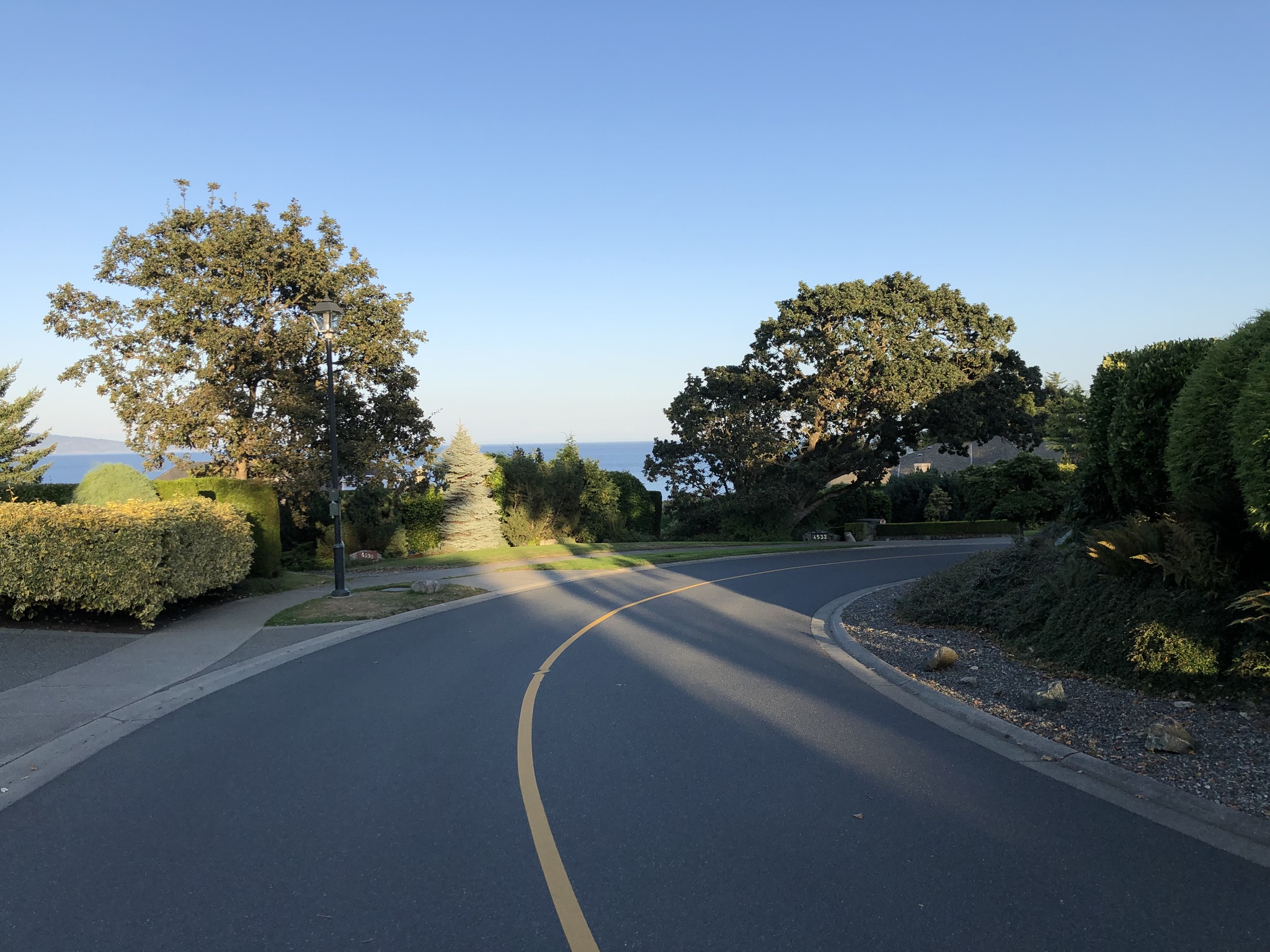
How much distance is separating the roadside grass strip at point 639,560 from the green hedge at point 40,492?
9.62m

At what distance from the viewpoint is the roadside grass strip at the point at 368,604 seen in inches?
520

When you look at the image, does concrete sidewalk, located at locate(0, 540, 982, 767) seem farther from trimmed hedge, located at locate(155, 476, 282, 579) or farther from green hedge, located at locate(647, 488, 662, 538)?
green hedge, located at locate(647, 488, 662, 538)

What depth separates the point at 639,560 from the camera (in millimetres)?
25766

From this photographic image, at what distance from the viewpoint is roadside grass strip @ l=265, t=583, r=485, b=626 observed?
13.2m

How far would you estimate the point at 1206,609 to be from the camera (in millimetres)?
7664

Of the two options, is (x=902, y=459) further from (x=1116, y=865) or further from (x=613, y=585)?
(x=1116, y=865)

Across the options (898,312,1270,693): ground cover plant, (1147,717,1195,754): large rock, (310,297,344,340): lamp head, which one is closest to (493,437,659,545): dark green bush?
(310,297,344,340): lamp head

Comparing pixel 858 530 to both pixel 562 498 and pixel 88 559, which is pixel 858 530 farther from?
pixel 88 559

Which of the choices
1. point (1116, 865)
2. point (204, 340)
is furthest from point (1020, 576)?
point (204, 340)

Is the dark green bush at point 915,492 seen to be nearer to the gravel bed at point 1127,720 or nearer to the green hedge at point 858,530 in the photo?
the green hedge at point 858,530

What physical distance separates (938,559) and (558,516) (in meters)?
14.7

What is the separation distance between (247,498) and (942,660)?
579 inches

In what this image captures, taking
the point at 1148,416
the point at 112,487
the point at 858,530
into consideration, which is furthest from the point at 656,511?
the point at 1148,416

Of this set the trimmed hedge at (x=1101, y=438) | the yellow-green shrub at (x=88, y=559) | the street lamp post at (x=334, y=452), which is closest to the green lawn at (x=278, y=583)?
the street lamp post at (x=334, y=452)
